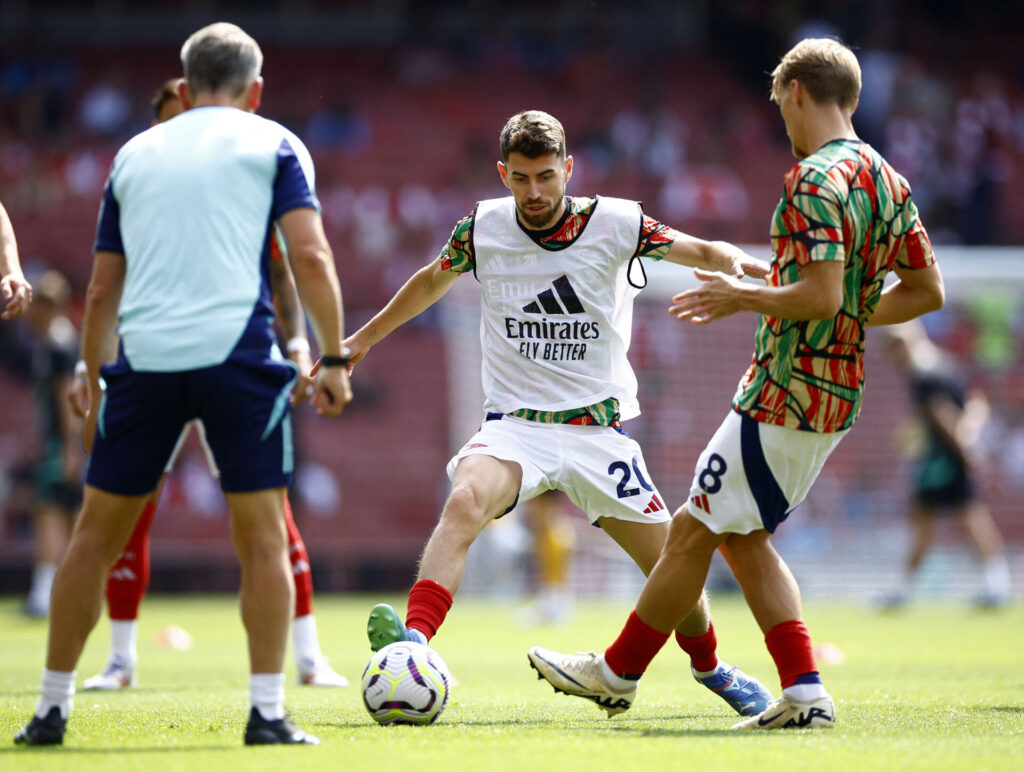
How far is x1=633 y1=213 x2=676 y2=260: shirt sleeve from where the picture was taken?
5.99m

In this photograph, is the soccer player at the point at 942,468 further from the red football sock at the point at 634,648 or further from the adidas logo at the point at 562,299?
the red football sock at the point at 634,648

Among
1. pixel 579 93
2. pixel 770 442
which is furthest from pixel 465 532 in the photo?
pixel 579 93

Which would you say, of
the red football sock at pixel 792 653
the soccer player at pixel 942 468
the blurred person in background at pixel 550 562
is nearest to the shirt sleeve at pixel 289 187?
the red football sock at pixel 792 653

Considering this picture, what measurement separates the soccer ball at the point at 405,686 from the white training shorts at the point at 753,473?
114 cm

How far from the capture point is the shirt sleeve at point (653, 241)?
19.7 feet

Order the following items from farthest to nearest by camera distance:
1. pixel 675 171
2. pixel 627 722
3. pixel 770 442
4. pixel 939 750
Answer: pixel 675 171 → pixel 627 722 → pixel 770 442 → pixel 939 750

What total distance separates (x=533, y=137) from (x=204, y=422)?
1968 mm

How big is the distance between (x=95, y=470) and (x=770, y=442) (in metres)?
2.34

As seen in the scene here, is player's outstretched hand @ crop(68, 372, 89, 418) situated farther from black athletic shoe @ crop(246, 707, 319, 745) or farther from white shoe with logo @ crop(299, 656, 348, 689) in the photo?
white shoe with logo @ crop(299, 656, 348, 689)

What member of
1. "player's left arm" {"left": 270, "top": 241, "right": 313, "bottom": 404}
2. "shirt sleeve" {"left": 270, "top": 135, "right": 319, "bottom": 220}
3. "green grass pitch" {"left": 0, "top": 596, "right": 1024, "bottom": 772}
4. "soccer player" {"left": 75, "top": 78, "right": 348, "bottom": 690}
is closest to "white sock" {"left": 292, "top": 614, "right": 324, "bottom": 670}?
"soccer player" {"left": 75, "top": 78, "right": 348, "bottom": 690}

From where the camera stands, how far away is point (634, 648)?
5316 millimetres

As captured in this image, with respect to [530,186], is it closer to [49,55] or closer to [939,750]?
[939,750]

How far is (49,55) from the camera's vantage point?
26531 mm

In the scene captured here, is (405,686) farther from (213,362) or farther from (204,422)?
(213,362)
